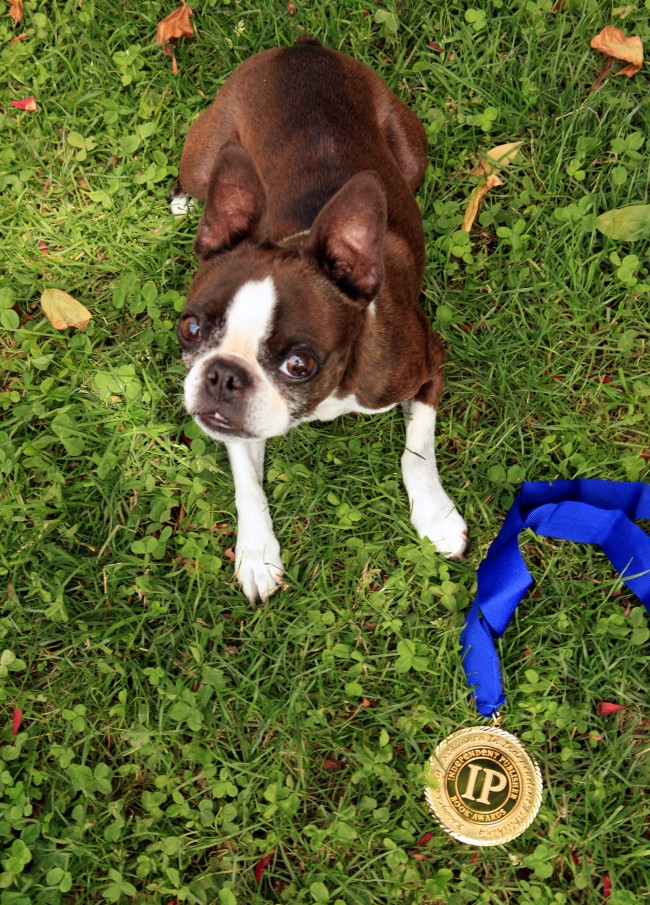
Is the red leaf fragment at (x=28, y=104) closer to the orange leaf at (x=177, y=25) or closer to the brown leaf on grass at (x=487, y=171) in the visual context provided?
the orange leaf at (x=177, y=25)

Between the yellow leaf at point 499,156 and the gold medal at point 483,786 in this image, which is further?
the yellow leaf at point 499,156

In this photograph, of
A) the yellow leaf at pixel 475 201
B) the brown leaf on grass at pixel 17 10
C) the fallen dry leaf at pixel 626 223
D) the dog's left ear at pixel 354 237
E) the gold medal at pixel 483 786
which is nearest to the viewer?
the dog's left ear at pixel 354 237

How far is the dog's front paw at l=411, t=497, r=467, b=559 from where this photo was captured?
4273 millimetres

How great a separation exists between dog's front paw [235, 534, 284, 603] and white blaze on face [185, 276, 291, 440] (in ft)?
3.40

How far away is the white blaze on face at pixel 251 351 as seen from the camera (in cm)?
323

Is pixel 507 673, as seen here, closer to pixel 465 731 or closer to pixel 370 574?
pixel 465 731

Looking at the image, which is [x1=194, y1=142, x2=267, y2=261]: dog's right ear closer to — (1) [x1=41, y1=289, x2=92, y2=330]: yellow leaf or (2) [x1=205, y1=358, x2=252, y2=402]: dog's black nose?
(2) [x1=205, y1=358, x2=252, y2=402]: dog's black nose

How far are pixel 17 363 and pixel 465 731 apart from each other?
122 inches

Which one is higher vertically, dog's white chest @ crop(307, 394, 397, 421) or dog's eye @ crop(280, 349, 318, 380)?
dog's eye @ crop(280, 349, 318, 380)

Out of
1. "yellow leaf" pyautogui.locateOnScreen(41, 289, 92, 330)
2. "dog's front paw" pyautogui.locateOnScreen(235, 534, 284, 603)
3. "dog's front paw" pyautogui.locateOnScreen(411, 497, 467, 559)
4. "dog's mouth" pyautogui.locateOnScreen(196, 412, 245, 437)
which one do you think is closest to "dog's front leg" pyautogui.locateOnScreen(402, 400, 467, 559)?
"dog's front paw" pyautogui.locateOnScreen(411, 497, 467, 559)

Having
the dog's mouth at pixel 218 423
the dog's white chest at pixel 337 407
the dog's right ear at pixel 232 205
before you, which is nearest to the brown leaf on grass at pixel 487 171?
the dog's white chest at pixel 337 407

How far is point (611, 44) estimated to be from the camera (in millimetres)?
4973

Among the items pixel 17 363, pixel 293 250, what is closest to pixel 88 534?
pixel 17 363

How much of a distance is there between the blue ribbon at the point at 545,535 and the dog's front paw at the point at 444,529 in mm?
159
